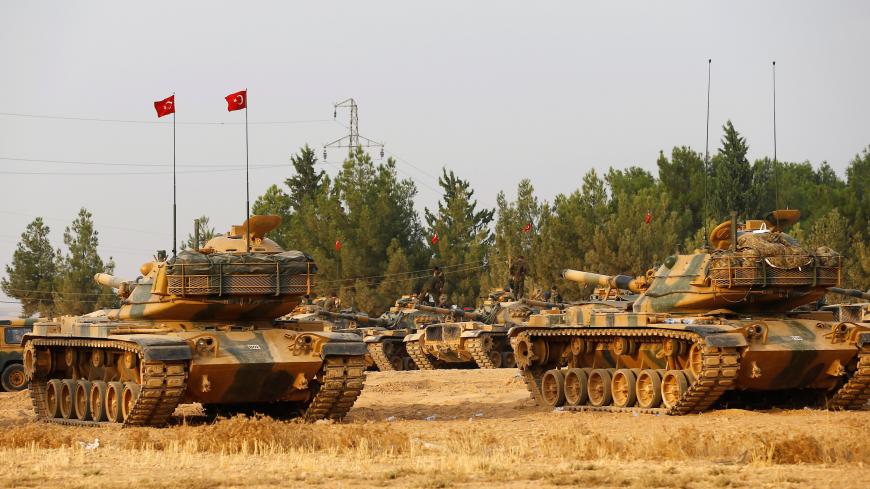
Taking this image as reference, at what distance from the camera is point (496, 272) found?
6203 centimetres

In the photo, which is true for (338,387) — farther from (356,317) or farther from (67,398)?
(356,317)

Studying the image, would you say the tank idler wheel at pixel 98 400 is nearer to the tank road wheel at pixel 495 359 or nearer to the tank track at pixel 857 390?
the tank track at pixel 857 390

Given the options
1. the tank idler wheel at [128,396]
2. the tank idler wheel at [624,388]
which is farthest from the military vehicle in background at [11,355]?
the tank idler wheel at [624,388]

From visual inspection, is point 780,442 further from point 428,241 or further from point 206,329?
point 428,241

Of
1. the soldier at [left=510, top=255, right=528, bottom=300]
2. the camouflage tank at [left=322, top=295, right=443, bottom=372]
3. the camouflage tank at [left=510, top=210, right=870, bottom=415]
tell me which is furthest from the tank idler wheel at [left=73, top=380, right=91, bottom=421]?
the soldier at [left=510, top=255, right=528, bottom=300]

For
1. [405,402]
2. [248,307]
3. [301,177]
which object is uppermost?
[301,177]

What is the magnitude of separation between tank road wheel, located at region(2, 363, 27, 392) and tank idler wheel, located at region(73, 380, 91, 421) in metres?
12.7

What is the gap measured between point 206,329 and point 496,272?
3961cm

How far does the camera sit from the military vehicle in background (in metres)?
36.0

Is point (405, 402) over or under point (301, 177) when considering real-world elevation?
under

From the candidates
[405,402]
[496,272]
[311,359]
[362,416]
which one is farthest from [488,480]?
[496,272]

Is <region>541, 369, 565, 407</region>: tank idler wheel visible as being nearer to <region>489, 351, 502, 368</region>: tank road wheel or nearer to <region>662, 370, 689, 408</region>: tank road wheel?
<region>662, 370, 689, 408</region>: tank road wheel

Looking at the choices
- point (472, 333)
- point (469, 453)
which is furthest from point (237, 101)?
point (472, 333)

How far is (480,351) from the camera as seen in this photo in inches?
1563
